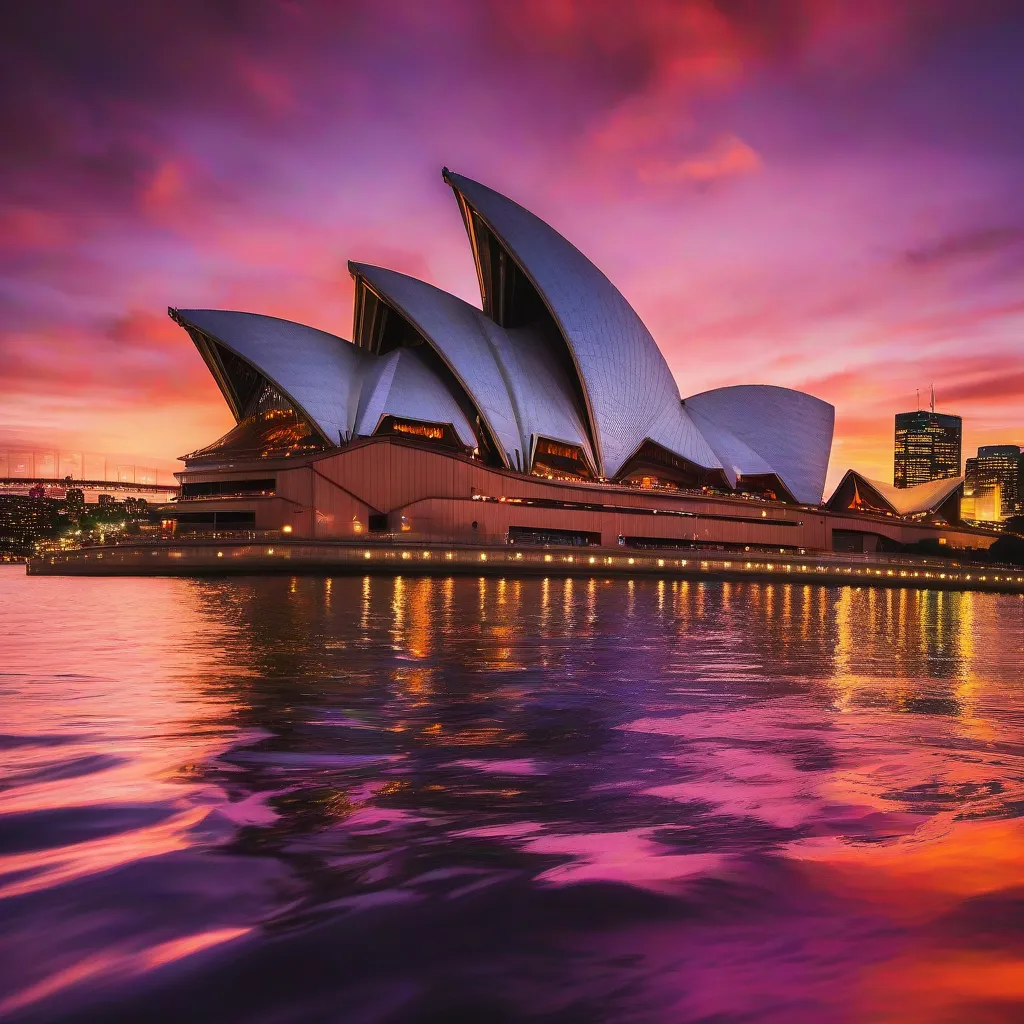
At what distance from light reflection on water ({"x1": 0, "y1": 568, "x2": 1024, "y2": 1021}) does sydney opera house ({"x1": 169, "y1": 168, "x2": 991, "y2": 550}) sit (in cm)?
3130

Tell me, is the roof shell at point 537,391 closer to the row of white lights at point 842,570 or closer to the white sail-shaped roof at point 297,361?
the white sail-shaped roof at point 297,361

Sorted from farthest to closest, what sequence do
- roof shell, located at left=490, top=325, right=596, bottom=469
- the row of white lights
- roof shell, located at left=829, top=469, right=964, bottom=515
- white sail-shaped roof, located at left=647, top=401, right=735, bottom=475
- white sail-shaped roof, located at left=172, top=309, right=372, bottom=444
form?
roof shell, located at left=829, top=469, right=964, bottom=515
white sail-shaped roof, located at left=647, top=401, right=735, bottom=475
roof shell, located at left=490, top=325, right=596, bottom=469
white sail-shaped roof, located at left=172, top=309, right=372, bottom=444
the row of white lights

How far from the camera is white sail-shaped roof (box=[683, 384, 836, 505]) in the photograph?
59.3 metres

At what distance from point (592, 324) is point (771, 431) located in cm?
2003

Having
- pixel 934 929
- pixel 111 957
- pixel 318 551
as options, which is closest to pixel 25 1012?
pixel 111 957

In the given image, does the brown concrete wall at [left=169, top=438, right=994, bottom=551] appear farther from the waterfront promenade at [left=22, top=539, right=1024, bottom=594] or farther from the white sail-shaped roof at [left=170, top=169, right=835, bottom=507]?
the waterfront promenade at [left=22, top=539, right=1024, bottom=594]

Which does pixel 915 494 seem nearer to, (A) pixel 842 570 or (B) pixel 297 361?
(A) pixel 842 570

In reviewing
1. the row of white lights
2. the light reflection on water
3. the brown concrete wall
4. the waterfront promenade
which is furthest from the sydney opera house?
the light reflection on water

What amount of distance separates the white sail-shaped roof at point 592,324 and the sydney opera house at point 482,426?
4.9 inches

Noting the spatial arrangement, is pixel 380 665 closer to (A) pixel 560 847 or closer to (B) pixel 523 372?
(A) pixel 560 847

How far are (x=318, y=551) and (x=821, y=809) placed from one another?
31042mm

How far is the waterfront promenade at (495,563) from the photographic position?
3312 centimetres

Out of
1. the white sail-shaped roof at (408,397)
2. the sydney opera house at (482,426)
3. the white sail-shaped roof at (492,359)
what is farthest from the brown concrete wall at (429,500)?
the white sail-shaped roof at (408,397)

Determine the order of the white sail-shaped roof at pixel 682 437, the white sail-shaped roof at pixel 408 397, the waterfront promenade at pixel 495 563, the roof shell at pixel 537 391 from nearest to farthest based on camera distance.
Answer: the waterfront promenade at pixel 495 563
the white sail-shaped roof at pixel 408 397
the roof shell at pixel 537 391
the white sail-shaped roof at pixel 682 437
